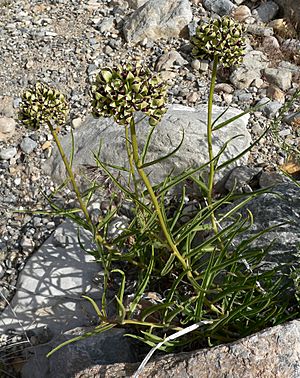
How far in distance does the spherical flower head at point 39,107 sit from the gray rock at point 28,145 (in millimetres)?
1800

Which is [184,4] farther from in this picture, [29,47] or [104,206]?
[104,206]

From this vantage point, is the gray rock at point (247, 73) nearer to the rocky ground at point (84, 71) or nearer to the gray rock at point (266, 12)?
the rocky ground at point (84, 71)

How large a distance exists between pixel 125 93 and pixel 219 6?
346 cm

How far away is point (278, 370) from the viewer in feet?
6.32

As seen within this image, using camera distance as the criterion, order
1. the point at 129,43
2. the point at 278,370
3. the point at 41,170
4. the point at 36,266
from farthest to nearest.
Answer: the point at 129,43, the point at 41,170, the point at 36,266, the point at 278,370

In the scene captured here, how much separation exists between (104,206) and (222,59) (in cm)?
166

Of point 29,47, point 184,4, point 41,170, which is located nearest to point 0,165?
point 41,170

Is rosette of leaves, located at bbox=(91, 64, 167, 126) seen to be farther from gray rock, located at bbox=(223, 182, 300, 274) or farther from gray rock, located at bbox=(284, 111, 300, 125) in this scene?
gray rock, located at bbox=(284, 111, 300, 125)

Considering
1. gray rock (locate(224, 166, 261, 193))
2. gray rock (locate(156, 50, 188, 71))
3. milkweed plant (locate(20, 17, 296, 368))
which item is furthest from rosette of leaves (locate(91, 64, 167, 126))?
gray rock (locate(156, 50, 188, 71))

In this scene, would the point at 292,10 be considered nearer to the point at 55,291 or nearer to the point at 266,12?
the point at 266,12

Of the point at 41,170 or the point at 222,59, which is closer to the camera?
the point at 222,59

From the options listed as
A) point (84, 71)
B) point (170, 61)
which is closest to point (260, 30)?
point (170, 61)

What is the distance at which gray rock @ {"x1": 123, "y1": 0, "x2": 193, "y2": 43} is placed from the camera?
15.4 feet

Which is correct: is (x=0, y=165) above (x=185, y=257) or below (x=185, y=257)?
below
